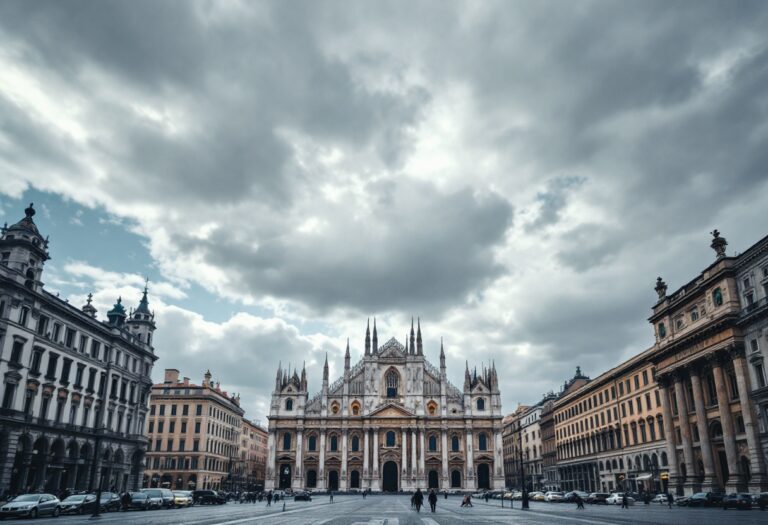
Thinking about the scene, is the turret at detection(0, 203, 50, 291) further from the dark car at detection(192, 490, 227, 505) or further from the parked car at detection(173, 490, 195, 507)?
the dark car at detection(192, 490, 227, 505)

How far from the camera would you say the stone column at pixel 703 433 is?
43.5m

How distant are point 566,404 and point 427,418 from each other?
21.2m

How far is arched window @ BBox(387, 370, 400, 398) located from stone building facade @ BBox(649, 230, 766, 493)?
47.5m

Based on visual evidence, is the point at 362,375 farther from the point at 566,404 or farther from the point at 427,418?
the point at 566,404

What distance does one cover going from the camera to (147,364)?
64.1 metres

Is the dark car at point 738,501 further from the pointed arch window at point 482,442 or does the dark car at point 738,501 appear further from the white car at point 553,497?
the pointed arch window at point 482,442

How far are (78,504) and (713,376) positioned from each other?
45.3 m

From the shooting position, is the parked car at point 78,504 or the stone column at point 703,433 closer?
the parked car at point 78,504

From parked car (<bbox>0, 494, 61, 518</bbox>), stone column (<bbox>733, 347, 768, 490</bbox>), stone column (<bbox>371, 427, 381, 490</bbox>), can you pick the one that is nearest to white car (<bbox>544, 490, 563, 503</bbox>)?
stone column (<bbox>733, 347, 768, 490</bbox>)

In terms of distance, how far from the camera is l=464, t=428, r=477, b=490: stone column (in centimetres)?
8669

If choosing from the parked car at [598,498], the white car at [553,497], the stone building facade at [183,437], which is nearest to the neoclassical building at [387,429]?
the stone building facade at [183,437]

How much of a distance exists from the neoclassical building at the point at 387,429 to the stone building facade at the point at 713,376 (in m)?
42.2

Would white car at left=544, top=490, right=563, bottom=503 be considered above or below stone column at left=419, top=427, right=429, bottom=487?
below

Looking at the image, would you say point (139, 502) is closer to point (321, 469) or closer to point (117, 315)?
point (117, 315)
